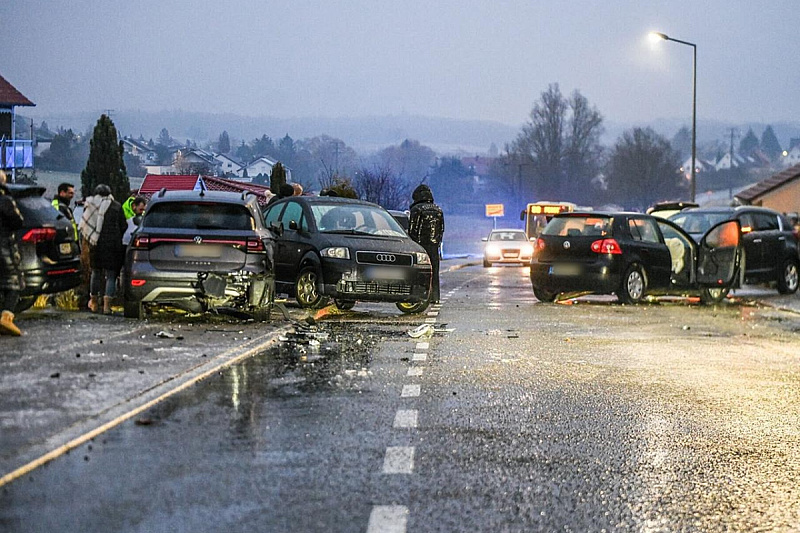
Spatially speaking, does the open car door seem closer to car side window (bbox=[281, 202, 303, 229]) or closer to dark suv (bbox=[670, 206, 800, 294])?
dark suv (bbox=[670, 206, 800, 294])

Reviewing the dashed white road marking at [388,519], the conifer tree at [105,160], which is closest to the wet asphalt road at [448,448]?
the dashed white road marking at [388,519]

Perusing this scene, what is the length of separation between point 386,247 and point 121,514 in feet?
40.7

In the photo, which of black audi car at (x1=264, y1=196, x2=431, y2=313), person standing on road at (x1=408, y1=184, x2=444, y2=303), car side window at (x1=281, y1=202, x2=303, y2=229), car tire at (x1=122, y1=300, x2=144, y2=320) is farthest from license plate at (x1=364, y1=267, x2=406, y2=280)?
car tire at (x1=122, y1=300, x2=144, y2=320)

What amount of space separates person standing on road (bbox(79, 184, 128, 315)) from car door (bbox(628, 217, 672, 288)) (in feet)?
30.5

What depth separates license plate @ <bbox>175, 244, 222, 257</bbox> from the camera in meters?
14.9

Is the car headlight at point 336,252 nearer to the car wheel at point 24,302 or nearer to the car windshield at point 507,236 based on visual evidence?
→ the car wheel at point 24,302

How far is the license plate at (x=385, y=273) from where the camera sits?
1753 cm

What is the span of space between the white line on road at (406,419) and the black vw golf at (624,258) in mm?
12880

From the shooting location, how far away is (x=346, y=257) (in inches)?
690

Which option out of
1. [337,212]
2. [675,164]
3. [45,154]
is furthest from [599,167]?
[337,212]

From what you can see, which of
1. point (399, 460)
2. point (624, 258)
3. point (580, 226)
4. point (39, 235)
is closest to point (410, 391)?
point (399, 460)

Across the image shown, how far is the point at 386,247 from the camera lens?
58.9 feet

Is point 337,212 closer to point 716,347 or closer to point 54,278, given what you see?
point 54,278

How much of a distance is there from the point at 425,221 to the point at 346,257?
274 cm
